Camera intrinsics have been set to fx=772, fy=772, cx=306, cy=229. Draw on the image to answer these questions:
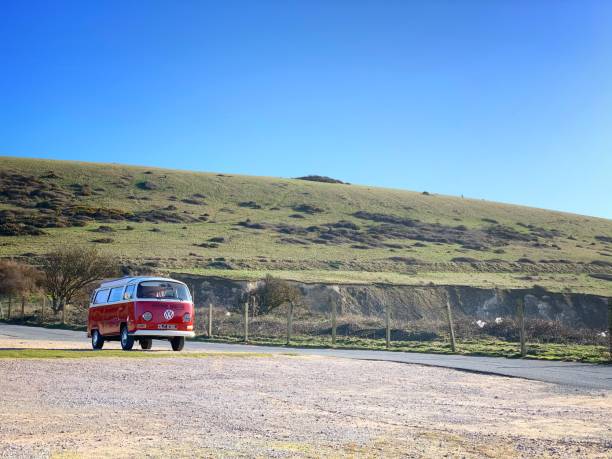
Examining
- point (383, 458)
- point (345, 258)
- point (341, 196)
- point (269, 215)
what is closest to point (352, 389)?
point (383, 458)

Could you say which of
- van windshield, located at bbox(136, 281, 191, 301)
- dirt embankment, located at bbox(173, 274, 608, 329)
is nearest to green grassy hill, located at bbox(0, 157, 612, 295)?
dirt embankment, located at bbox(173, 274, 608, 329)

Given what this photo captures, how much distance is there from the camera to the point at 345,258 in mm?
71750

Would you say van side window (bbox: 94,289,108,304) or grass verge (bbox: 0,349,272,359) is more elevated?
van side window (bbox: 94,289,108,304)

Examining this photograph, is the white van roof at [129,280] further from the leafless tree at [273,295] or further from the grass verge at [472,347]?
the leafless tree at [273,295]

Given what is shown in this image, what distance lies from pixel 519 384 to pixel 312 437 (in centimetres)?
791

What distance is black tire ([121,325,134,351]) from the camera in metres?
22.4

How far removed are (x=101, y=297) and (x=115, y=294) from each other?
129cm

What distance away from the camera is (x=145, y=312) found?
22016 mm

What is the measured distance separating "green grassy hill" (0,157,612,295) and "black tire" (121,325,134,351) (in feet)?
112

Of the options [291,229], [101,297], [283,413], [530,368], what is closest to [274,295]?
[101,297]

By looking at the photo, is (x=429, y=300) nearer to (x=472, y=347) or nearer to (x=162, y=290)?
(x=472, y=347)

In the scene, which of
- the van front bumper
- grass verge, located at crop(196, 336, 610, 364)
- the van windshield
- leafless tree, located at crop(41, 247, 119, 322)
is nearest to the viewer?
the van front bumper

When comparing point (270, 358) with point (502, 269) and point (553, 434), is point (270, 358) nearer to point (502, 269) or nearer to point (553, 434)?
point (553, 434)

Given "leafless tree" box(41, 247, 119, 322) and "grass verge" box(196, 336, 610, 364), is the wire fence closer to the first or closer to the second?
"grass verge" box(196, 336, 610, 364)
